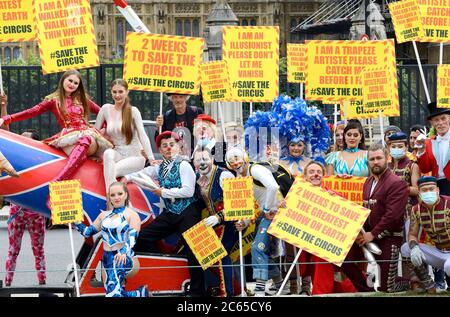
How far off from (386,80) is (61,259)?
4.95 m

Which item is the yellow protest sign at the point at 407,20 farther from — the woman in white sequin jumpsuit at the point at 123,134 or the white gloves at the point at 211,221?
the white gloves at the point at 211,221

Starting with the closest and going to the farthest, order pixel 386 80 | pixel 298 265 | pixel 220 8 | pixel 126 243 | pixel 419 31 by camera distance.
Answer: pixel 126 243 < pixel 298 265 < pixel 386 80 < pixel 419 31 < pixel 220 8

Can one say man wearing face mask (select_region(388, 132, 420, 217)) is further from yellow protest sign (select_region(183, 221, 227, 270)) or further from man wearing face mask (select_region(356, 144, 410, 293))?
yellow protest sign (select_region(183, 221, 227, 270))

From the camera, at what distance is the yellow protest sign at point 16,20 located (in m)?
10.7

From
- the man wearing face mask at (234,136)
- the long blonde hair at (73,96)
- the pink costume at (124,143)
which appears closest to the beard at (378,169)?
the man wearing face mask at (234,136)

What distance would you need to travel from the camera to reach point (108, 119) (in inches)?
400

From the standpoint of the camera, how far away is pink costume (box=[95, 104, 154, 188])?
10.0 meters

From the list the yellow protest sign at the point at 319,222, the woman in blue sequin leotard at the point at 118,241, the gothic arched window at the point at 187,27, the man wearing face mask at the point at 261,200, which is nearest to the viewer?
the woman in blue sequin leotard at the point at 118,241

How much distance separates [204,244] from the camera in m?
9.39

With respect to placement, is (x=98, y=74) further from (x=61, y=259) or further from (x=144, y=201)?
(x=144, y=201)

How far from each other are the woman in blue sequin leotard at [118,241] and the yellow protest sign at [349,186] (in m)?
1.63

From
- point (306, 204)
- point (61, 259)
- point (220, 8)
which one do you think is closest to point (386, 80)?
point (306, 204)

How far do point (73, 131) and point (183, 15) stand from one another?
63.1 meters

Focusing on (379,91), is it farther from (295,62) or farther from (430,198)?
(295,62)
